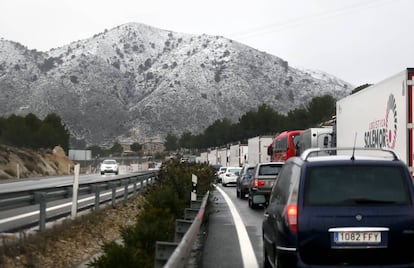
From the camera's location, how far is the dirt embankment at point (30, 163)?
205 ft

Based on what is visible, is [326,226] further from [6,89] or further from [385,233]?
[6,89]

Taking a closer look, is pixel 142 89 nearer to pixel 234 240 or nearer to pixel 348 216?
pixel 234 240

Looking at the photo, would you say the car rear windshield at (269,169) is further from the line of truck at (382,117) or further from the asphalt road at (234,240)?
the line of truck at (382,117)

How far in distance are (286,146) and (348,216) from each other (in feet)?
108

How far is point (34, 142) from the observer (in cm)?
9694

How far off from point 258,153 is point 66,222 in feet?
121

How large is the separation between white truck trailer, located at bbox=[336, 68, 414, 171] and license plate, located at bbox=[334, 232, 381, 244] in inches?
173

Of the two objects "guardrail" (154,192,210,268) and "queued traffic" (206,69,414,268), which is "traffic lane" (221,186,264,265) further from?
"queued traffic" (206,69,414,268)

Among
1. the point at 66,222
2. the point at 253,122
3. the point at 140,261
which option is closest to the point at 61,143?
the point at 253,122

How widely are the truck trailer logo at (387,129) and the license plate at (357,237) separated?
7648 millimetres

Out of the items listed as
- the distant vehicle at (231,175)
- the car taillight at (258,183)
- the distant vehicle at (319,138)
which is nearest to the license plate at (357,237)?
the car taillight at (258,183)

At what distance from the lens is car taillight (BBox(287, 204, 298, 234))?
6.90 m

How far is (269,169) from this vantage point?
78.2 ft

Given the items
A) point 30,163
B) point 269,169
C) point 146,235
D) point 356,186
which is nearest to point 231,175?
point 269,169
